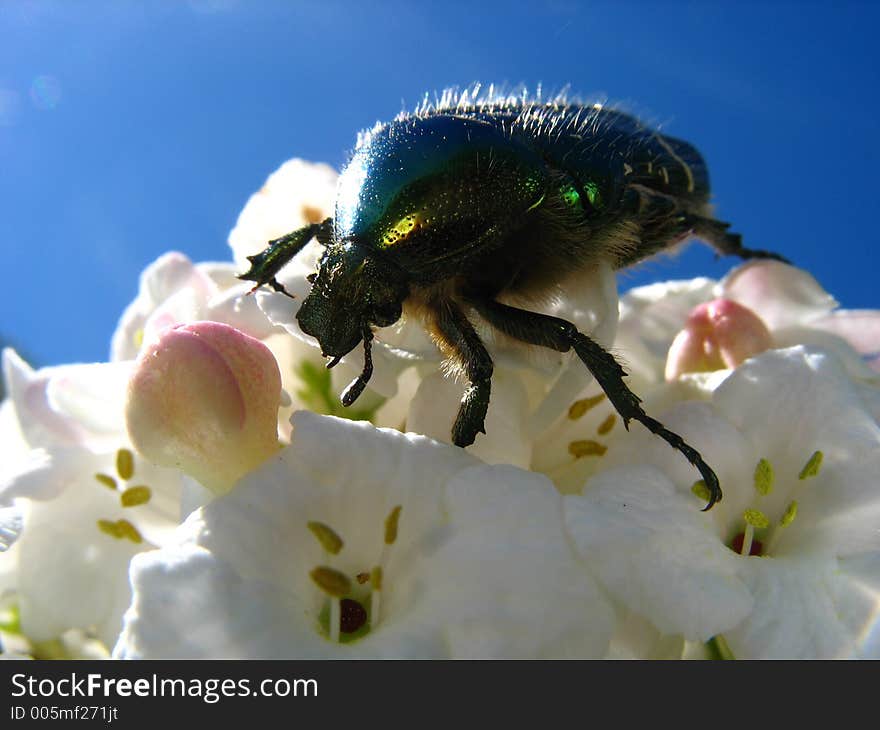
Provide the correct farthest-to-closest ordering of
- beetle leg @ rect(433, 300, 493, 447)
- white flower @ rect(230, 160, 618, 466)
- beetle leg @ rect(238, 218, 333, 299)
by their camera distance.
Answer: beetle leg @ rect(238, 218, 333, 299)
white flower @ rect(230, 160, 618, 466)
beetle leg @ rect(433, 300, 493, 447)

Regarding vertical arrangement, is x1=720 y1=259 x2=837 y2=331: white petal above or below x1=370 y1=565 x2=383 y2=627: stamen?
above

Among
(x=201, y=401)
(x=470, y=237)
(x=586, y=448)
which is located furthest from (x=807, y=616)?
(x=201, y=401)

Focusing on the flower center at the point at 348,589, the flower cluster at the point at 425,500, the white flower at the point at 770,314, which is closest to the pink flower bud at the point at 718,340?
the flower cluster at the point at 425,500

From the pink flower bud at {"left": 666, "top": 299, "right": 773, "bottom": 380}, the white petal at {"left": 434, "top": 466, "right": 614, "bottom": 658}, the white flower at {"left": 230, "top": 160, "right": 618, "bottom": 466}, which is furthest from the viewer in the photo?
the pink flower bud at {"left": 666, "top": 299, "right": 773, "bottom": 380}

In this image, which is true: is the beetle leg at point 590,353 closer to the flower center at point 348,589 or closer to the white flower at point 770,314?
the flower center at point 348,589

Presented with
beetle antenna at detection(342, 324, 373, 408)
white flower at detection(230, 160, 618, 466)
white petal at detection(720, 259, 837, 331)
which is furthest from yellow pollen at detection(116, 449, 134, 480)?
white petal at detection(720, 259, 837, 331)

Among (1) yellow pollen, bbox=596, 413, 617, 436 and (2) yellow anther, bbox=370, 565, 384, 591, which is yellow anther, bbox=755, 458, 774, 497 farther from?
(2) yellow anther, bbox=370, 565, 384, 591

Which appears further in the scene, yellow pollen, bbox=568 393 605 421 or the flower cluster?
yellow pollen, bbox=568 393 605 421
